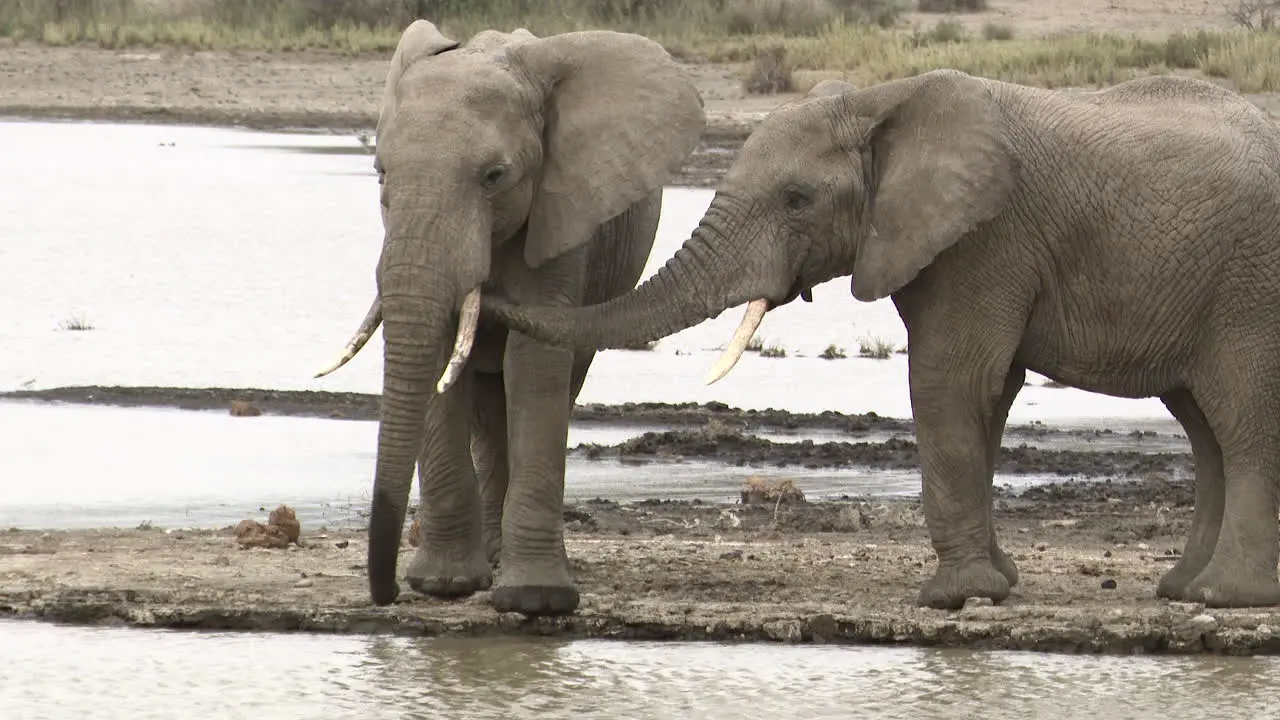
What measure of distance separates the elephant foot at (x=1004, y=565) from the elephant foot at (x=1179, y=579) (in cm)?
50

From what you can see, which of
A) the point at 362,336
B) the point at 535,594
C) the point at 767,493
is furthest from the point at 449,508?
the point at 767,493

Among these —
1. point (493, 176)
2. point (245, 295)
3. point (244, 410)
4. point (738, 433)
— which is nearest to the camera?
point (493, 176)

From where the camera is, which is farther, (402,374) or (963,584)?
(963,584)

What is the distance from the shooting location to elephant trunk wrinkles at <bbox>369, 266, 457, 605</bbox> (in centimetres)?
830

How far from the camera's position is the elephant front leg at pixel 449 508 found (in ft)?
30.1

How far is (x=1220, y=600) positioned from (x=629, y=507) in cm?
319

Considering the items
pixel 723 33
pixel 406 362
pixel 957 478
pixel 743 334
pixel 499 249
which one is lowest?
pixel 957 478

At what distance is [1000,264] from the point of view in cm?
886

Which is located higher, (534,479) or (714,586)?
(534,479)

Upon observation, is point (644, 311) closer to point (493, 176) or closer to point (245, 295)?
point (493, 176)

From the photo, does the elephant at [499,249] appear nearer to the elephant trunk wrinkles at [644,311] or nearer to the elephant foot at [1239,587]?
the elephant trunk wrinkles at [644,311]

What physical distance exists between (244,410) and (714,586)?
557cm

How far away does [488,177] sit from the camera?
28.2 ft

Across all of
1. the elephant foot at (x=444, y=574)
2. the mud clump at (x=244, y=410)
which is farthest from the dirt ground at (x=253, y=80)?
the elephant foot at (x=444, y=574)
